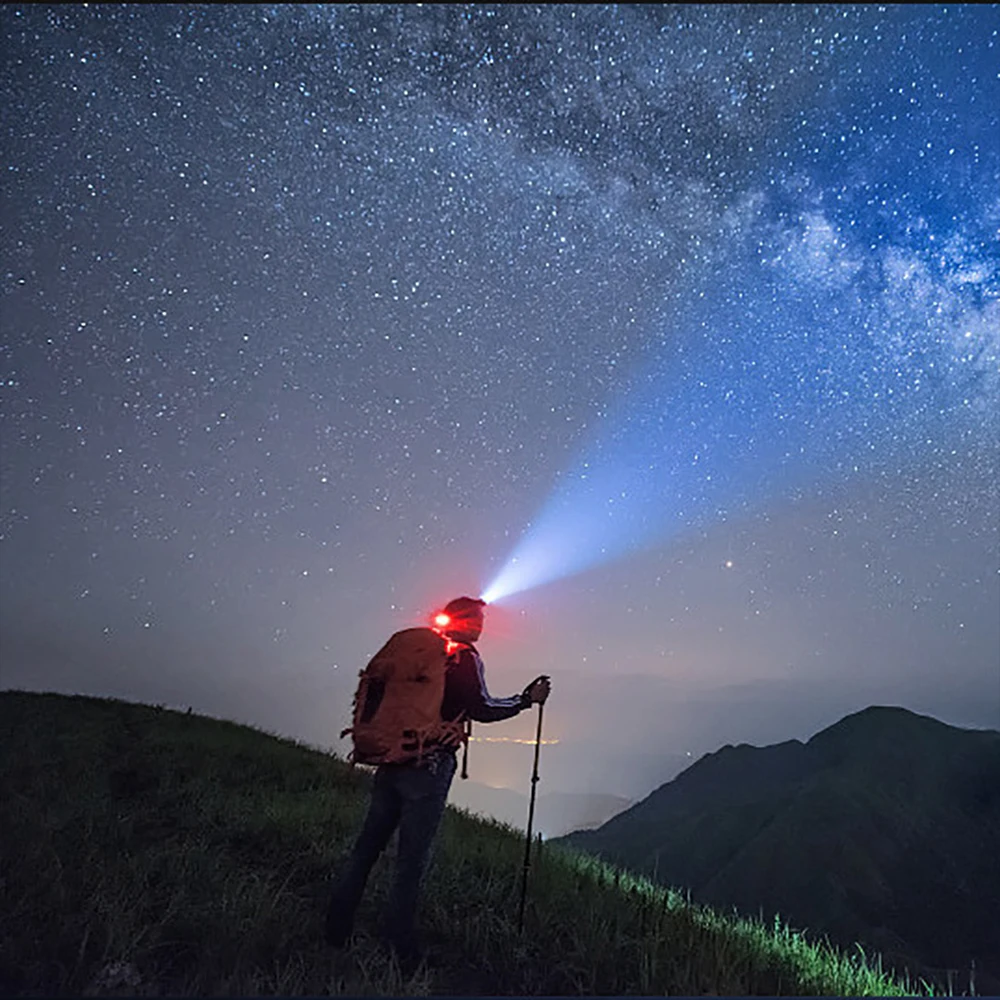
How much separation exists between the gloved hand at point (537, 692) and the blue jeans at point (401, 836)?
70 centimetres

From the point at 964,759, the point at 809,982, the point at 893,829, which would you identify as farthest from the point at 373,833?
the point at 964,759

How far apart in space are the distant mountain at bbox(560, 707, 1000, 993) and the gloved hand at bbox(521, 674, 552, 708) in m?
64.1

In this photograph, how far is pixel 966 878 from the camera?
89.8 m

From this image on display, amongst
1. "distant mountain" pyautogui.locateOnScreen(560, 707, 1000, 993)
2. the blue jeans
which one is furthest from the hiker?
"distant mountain" pyautogui.locateOnScreen(560, 707, 1000, 993)

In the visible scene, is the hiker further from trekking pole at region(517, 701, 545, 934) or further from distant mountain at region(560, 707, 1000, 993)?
distant mountain at region(560, 707, 1000, 993)

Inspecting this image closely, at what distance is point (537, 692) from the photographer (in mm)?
5680

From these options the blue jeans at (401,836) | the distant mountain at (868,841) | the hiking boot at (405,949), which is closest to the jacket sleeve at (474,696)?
the blue jeans at (401,836)

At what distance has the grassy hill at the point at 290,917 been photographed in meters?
4.38

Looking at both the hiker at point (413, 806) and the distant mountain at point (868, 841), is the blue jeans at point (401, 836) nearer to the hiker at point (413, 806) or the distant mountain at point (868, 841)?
the hiker at point (413, 806)

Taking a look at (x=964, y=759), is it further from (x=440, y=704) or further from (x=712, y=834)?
(x=440, y=704)

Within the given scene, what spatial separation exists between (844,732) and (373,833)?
534ft

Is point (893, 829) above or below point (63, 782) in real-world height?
above

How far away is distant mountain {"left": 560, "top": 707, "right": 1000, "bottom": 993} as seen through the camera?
8050 cm

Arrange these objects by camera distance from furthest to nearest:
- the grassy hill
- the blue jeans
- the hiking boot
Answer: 1. the blue jeans
2. the hiking boot
3. the grassy hill
